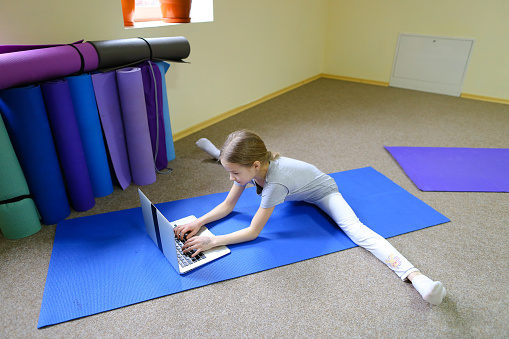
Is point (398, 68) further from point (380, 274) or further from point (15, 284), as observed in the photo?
point (15, 284)

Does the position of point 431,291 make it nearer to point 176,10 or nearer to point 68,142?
point 68,142

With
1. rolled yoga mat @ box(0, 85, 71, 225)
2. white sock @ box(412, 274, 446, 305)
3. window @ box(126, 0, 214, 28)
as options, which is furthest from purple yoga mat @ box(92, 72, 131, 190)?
white sock @ box(412, 274, 446, 305)

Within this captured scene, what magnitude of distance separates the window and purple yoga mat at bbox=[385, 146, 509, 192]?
1657 mm

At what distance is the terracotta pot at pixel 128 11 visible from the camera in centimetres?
238

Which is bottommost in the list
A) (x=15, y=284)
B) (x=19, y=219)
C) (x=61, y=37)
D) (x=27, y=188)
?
(x=15, y=284)

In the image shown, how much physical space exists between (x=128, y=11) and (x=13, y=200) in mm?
1412

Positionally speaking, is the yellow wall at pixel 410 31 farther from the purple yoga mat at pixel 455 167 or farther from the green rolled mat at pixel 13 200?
the green rolled mat at pixel 13 200

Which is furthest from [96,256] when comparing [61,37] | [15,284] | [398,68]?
[398,68]

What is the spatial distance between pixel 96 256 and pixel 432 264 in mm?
1415

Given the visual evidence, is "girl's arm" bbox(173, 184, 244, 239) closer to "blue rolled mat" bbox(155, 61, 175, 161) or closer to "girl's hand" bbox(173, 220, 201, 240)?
"girl's hand" bbox(173, 220, 201, 240)

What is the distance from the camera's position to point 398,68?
391 centimetres

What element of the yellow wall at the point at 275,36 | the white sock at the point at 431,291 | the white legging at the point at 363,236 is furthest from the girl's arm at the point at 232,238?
the yellow wall at the point at 275,36

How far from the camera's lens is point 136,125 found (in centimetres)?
199

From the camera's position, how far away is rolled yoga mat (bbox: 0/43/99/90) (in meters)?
1.47
